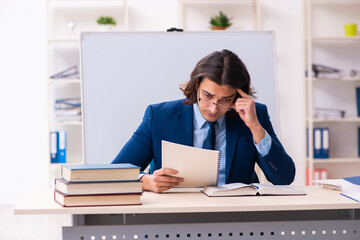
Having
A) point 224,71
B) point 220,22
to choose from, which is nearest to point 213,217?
point 224,71

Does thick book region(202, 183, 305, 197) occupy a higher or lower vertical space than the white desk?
higher

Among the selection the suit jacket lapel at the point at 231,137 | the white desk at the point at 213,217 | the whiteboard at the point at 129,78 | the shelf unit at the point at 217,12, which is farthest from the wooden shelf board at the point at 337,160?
the white desk at the point at 213,217

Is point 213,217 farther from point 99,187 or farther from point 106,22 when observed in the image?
point 106,22

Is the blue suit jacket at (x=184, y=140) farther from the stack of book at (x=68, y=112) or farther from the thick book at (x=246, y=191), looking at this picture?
the stack of book at (x=68, y=112)

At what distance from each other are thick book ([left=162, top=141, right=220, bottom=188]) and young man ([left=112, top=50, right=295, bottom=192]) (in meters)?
0.32

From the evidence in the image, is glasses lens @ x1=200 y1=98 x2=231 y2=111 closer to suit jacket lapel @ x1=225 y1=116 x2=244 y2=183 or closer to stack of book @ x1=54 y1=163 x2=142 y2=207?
suit jacket lapel @ x1=225 y1=116 x2=244 y2=183

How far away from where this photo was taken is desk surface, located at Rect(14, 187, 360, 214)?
4.67 ft

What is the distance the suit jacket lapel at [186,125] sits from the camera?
2037mm

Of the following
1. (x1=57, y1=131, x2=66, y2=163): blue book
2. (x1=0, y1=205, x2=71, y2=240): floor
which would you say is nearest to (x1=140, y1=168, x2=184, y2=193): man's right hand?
(x1=0, y1=205, x2=71, y2=240): floor

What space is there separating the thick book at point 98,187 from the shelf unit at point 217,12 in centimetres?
319

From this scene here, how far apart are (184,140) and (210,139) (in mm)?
110

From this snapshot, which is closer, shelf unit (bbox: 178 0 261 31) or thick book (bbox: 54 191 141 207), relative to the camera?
thick book (bbox: 54 191 141 207)

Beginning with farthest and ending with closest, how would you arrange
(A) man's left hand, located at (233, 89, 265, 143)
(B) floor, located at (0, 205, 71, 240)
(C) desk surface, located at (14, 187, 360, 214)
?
1. (B) floor, located at (0, 205, 71, 240)
2. (A) man's left hand, located at (233, 89, 265, 143)
3. (C) desk surface, located at (14, 187, 360, 214)

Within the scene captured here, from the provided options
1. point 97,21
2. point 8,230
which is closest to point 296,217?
point 8,230
